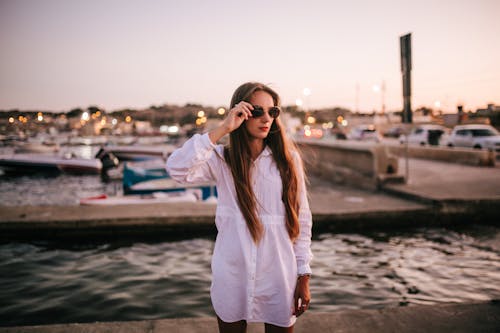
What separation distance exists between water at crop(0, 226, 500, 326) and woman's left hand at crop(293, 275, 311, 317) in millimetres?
3373

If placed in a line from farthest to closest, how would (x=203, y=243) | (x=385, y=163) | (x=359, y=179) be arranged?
(x=359, y=179) → (x=385, y=163) → (x=203, y=243)

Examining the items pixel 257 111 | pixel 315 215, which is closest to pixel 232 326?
pixel 257 111

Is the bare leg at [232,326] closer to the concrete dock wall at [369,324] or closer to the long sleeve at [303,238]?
the long sleeve at [303,238]

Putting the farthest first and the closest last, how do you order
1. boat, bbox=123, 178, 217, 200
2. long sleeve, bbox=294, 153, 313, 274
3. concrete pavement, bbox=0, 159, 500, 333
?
boat, bbox=123, 178, 217, 200
concrete pavement, bbox=0, 159, 500, 333
long sleeve, bbox=294, 153, 313, 274

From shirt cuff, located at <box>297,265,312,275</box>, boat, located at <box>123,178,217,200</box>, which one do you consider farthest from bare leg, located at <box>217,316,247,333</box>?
boat, located at <box>123,178,217,200</box>

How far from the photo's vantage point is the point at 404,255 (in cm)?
729

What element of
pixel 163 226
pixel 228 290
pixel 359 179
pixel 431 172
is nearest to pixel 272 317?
pixel 228 290

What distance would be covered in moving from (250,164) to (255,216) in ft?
1.02

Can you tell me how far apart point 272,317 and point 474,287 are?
4.97 meters

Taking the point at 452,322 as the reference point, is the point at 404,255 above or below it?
below

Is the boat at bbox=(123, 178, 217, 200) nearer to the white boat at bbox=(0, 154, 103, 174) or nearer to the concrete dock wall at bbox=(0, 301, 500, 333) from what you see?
the concrete dock wall at bbox=(0, 301, 500, 333)

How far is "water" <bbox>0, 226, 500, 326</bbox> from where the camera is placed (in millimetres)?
5270

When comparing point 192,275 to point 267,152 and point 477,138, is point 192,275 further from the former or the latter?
point 477,138

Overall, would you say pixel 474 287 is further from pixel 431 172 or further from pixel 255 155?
pixel 431 172
